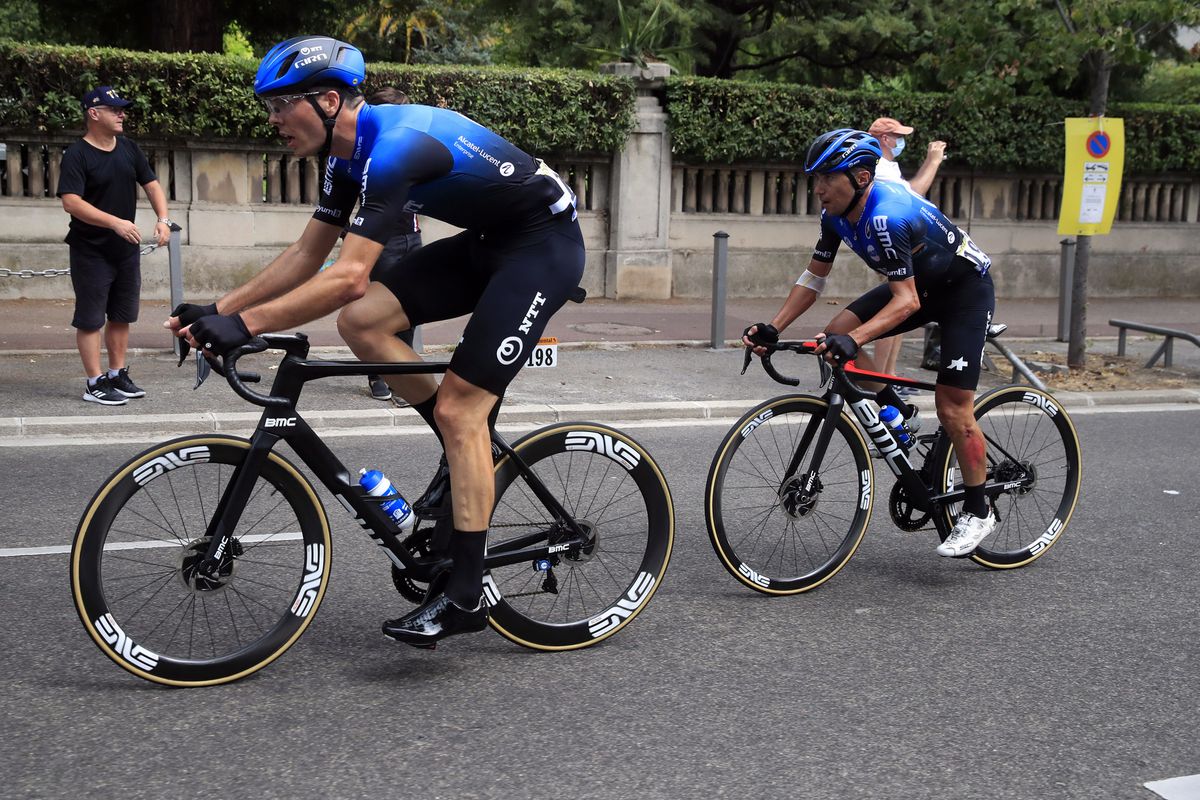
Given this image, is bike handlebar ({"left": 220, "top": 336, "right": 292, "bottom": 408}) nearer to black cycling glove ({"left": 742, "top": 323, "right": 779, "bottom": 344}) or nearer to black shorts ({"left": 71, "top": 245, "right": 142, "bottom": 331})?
black cycling glove ({"left": 742, "top": 323, "right": 779, "bottom": 344})

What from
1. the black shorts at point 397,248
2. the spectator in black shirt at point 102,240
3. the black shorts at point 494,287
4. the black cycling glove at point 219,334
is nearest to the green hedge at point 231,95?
the spectator in black shirt at point 102,240

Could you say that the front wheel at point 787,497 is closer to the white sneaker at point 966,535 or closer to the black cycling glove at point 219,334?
the white sneaker at point 966,535

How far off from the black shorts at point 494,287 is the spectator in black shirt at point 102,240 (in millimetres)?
4982

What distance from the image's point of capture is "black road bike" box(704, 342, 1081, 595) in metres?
5.13

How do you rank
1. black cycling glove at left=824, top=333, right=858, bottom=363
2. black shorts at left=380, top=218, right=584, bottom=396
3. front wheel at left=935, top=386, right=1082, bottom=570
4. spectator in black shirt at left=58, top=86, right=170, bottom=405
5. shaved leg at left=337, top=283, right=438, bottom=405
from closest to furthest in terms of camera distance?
1. black shorts at left=380, top=218, right=584, bottom=396
2. shaved leg at left=337, top=283, right=438, bottom=405
3. black cycling glove at left=824, top=333, right=858, bottom=363
4. front wheel at left=935, top=386, right=1082, bottom=570
5. spectator in black shirt at left=58, top=86, right=170, bottom=405

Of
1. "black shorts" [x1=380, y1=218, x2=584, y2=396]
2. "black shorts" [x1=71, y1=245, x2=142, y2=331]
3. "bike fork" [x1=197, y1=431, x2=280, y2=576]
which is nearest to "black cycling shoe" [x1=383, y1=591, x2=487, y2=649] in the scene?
"bike fork" [x1=197, y1=431, x2=280, y2=576]

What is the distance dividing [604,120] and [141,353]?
6.83m

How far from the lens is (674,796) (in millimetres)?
3486

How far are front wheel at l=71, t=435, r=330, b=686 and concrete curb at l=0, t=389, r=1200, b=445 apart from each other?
13.4 feet

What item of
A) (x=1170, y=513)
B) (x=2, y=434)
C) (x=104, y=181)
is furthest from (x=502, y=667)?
(x=104, y=181)

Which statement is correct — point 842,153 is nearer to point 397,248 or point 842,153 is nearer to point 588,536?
point 588,536

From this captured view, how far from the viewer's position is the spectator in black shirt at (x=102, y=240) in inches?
343

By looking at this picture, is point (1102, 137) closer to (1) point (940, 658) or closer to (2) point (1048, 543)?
(2) point (1048, 543)

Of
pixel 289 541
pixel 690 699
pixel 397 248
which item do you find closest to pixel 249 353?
pixel 289 541
